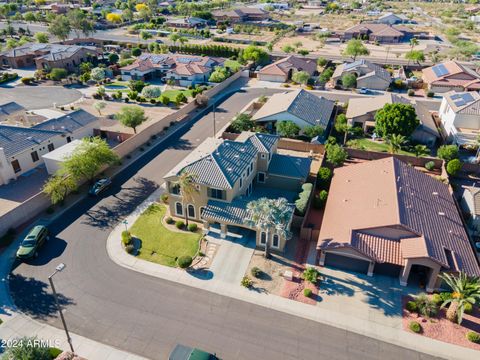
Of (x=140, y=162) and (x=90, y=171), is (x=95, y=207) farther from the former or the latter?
(x=140, y=162)

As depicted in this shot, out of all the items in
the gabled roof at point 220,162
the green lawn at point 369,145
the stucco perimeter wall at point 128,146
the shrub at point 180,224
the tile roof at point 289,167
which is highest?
the gabled roof at point 220,162

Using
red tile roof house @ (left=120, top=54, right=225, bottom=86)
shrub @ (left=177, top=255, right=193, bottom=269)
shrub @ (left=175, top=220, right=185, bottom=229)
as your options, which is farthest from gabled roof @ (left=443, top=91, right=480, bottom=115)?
red tile roof house @ (left=120, top=54, right=225, bottom=86)

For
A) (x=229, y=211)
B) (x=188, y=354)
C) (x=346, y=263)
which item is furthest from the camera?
(x=229, y=211)

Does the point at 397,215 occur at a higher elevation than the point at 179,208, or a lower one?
higher

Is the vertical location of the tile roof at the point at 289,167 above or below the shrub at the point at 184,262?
above

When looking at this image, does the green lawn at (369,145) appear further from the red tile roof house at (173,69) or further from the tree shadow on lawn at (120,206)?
→ the red tile roof house at (173,69)

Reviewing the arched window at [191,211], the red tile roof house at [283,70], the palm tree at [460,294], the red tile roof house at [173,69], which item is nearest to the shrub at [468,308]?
the palm tree at [460,294]

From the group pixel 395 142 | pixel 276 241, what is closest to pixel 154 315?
pixel 276 241

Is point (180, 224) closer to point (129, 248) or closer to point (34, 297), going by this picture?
point (129, 248)
